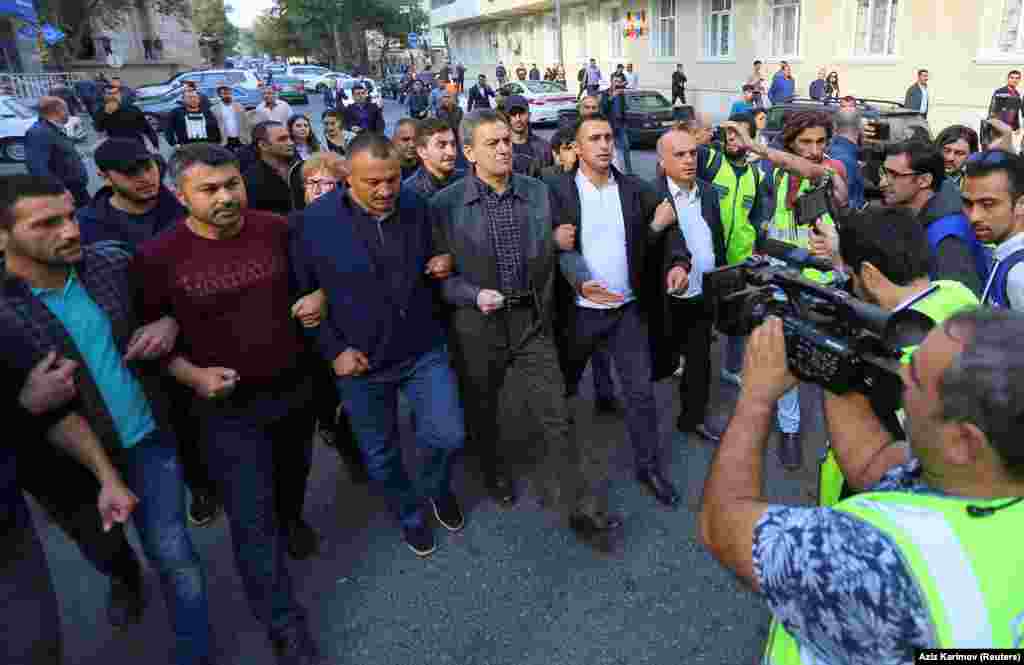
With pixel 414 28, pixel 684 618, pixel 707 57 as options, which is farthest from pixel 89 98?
pixel 414 28

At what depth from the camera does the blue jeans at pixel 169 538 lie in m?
2.43

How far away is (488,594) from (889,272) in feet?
6.76

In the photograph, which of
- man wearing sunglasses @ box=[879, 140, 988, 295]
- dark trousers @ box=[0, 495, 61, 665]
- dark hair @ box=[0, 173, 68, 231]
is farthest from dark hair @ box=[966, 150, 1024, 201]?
dark trousers @ box=[0, 495, 61, 665]

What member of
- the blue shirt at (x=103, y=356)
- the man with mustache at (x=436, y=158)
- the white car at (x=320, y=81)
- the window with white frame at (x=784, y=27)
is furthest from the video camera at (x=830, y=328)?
the white car at (x=320, y=81)

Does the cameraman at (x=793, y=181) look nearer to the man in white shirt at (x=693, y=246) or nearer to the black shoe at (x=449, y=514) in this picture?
the man in white shirt at (x=693, y=246)

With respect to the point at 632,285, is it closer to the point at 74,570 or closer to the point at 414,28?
the point at 74,570

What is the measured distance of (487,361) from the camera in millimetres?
3447

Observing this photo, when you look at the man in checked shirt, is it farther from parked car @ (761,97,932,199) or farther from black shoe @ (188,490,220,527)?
parked car @ (761,97,932,199)

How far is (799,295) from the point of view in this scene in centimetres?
150

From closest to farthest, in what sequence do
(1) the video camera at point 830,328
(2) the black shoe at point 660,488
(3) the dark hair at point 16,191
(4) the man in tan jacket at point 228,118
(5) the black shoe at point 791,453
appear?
(1) the video camera at point 830,328 < (3) the dark hair at point 16,191 < (2) the black shoe at point 660,488 < (5) the black shoe at point 791,453 < (4) the man in tan jacket at point 228,118

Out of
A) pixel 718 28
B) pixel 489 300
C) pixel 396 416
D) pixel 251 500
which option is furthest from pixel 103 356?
pixel 718 28

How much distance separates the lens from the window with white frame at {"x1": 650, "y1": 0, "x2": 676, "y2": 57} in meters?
25.8

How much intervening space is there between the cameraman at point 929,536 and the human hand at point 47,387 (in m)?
1.97

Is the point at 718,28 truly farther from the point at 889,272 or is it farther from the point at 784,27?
the point at 889,272
